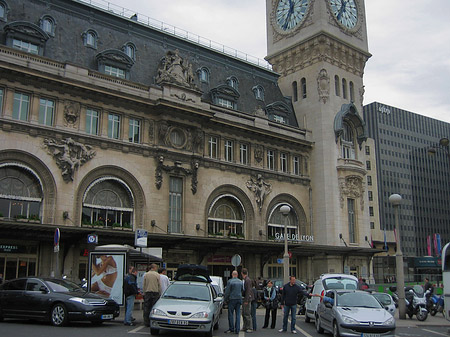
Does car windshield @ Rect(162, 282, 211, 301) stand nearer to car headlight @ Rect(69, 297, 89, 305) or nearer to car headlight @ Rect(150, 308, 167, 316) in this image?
car headlight @ Rect(150, 308, 167, 316)

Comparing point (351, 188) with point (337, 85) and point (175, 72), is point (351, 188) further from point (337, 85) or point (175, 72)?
point (175, 72)

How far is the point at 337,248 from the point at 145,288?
98.3ft

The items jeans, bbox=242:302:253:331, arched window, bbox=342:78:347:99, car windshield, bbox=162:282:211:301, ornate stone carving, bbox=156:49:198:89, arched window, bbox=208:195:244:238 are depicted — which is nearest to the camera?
car windshield, bbox=162:282:211:301

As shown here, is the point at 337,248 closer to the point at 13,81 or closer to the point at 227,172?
the point at 227,172

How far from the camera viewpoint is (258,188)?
1714 inches

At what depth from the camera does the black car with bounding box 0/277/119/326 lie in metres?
17.0

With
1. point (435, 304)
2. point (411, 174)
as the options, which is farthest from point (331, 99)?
point (411, 174)

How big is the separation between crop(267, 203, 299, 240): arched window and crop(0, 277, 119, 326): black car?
26997 millimetres

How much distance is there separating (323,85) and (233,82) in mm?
9140

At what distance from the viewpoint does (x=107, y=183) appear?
35.2m

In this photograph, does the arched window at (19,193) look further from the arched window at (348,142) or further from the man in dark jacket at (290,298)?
the arched window at (348,142)

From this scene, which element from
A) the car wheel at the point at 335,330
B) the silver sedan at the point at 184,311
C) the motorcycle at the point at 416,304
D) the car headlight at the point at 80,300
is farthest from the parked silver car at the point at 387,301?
the car headlight at the point at 80,300

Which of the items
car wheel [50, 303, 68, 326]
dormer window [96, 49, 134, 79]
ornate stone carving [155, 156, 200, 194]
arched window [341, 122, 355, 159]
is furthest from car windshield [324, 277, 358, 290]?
arched window [341, 122, 355, 159]

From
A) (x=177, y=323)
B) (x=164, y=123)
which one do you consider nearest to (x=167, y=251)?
(x=164, y=123)
